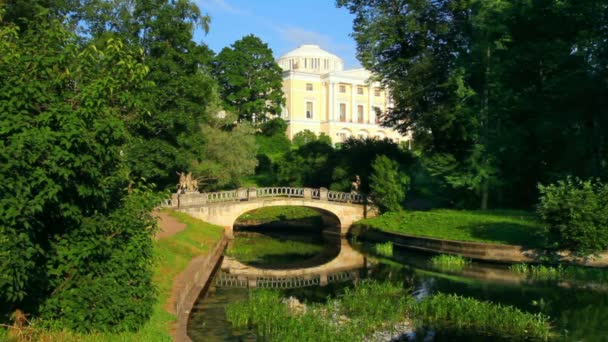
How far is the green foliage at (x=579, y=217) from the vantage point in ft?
75.3

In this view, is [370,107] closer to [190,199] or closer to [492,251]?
[190,199]

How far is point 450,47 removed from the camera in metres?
36.7

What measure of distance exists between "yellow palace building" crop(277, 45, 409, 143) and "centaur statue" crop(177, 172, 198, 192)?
1902 inches

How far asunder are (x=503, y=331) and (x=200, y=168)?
2988cm

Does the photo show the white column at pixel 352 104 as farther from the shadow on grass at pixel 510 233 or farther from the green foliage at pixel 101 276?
the green foliage at pixel 101 276

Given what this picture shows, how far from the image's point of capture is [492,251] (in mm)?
26328

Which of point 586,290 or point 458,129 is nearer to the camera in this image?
point 586,290

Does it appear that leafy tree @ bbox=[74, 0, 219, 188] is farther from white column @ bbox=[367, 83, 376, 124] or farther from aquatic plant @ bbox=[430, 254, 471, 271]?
white column @ bbox=[367, 83, 376, 124]

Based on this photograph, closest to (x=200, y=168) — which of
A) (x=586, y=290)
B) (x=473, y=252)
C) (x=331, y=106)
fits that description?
(x=473, y=252)

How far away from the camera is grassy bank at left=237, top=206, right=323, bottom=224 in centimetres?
4522

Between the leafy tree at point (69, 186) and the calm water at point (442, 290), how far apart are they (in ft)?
14.4

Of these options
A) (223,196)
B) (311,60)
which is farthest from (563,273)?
(311,60)

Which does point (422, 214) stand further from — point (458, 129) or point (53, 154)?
point (53, 154)

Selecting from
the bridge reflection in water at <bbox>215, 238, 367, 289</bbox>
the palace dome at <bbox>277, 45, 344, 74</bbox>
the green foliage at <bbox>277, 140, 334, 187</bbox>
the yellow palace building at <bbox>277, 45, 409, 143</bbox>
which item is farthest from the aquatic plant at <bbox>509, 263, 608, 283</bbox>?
the palace dome at <bbox>277, 45, 344, 74</bbox>
